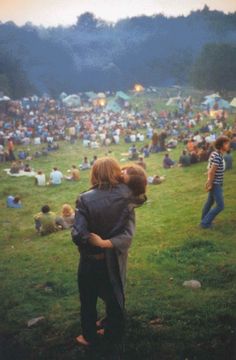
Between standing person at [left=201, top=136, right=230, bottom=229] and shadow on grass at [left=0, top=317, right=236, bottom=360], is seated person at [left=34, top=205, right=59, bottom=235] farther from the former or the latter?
shadow on grass at [left=0, top=317, right=236, bottom=360]

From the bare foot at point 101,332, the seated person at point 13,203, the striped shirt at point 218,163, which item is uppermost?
the striped shirt at point 218,163

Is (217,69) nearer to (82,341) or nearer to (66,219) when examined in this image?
(66,219)

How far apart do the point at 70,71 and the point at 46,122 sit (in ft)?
101

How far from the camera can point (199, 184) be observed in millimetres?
13547

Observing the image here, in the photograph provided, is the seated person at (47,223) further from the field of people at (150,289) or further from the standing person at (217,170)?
the standing person at (217,170)

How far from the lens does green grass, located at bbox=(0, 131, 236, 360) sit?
399 centimetres

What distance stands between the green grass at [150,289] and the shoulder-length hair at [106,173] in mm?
1704

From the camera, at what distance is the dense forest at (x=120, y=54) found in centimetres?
4847

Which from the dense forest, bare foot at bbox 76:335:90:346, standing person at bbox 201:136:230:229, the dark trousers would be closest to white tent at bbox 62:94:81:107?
the dense forest

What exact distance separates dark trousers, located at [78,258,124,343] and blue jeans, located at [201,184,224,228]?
3.93m

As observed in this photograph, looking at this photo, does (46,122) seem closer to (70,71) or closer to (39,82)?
(39,82)

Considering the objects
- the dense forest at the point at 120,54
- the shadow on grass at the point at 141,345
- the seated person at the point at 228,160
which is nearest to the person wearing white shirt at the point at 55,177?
the seated person at the point at 228,160

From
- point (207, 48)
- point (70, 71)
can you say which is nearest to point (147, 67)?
point (70, 71)

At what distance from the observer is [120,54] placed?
6769 centimetres
